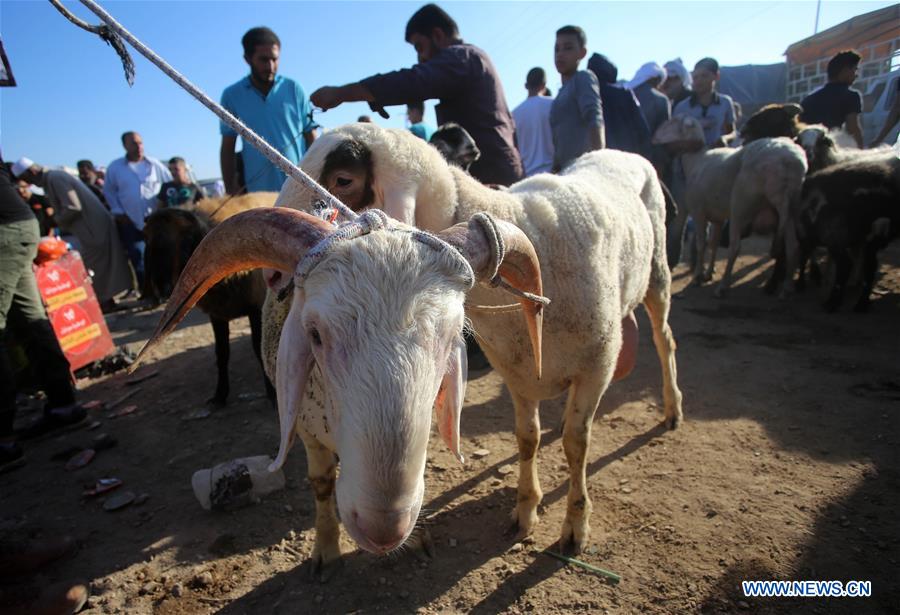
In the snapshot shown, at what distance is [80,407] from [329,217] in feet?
13.6

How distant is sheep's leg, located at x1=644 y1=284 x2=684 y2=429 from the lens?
3.55 meters

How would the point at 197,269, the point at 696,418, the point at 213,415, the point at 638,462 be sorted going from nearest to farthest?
the point at 197,269 → the point at 638,462 → the point at 696,418 → the point at 213,415

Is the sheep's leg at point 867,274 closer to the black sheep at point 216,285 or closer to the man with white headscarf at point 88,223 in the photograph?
the black sheep at point 216,285

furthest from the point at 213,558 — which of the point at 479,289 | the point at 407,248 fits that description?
the point at 407,248

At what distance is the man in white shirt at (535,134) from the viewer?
5641 millimetres

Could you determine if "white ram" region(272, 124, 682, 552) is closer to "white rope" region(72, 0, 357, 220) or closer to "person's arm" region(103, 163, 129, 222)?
"white rope" region(72, 0, 357, 220)

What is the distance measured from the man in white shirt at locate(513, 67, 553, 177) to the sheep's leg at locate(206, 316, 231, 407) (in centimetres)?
395

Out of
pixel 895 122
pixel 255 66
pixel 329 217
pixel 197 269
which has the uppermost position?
pixel 255 66

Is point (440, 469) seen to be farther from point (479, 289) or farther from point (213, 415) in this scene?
point (213, 415)

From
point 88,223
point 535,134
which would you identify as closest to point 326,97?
point 535,134

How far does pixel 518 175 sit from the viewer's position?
3889mm

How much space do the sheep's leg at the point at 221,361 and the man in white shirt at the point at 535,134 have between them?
3.95 m

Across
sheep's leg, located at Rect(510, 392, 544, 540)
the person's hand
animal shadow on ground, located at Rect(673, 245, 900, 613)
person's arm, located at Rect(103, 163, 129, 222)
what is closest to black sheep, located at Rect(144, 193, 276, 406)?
the person's hand

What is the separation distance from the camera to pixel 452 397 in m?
1.61
